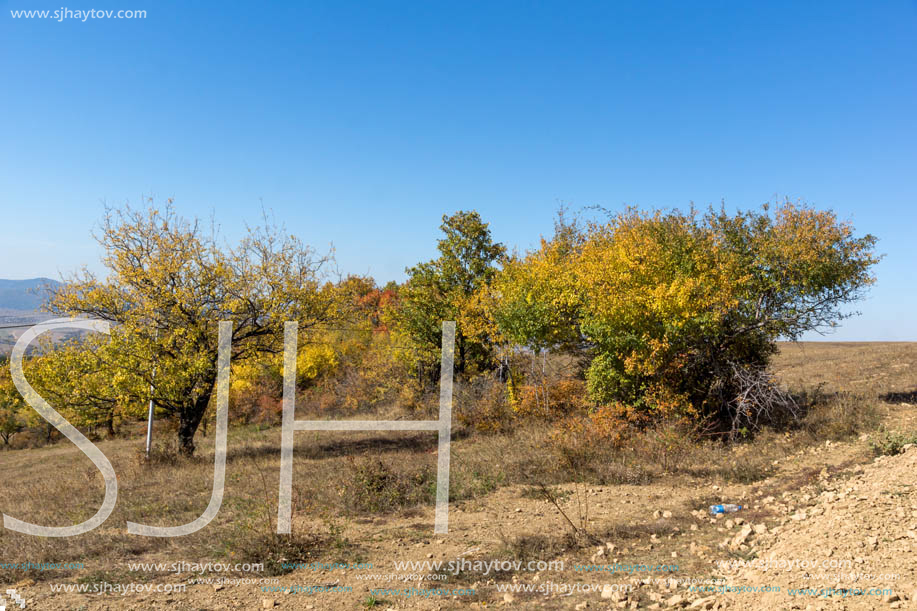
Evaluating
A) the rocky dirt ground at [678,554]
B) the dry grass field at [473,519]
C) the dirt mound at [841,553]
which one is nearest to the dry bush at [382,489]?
the dry grass field at [473,519]

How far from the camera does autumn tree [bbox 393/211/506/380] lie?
24.1 metres

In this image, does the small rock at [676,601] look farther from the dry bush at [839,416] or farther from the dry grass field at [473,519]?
the dry bush at [839,416]

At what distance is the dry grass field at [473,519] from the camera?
20.3 feet

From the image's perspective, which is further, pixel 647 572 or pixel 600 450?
pixel 600 450

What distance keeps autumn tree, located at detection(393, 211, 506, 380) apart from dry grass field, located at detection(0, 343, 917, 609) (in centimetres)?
916

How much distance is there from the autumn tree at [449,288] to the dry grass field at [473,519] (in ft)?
30.1

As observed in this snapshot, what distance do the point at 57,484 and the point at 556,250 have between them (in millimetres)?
16764

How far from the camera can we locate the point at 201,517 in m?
9.61

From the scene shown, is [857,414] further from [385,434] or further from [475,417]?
[385,434]

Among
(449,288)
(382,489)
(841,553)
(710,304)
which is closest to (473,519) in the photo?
(382,489)

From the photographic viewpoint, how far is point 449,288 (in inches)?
963

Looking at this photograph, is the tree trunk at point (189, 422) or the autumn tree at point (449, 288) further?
the autumn tree at point (449, 288)

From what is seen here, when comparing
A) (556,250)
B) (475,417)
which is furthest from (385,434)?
(556,250)

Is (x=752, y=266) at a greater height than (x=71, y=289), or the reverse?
(x=752, y=266)
